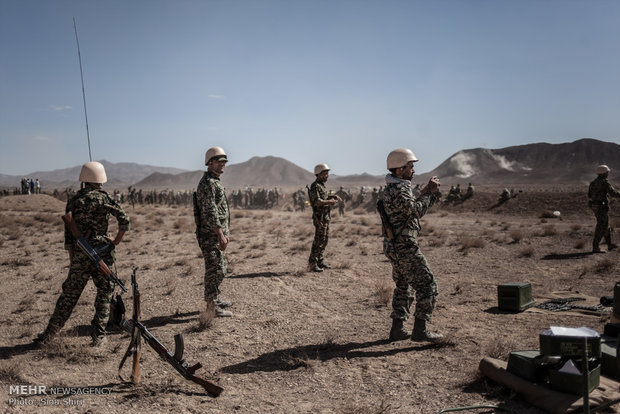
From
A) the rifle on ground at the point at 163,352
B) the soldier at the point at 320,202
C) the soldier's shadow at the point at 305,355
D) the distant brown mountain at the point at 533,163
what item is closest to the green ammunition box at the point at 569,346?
the soldier's shadow at the point at 305,355

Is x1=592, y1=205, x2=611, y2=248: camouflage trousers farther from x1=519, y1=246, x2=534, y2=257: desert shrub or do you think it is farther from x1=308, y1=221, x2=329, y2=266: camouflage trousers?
x1=308, y1=221, x2=329, y2=266: camouflage trousers

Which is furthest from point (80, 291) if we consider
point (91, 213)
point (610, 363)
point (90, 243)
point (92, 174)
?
point (610, 363)

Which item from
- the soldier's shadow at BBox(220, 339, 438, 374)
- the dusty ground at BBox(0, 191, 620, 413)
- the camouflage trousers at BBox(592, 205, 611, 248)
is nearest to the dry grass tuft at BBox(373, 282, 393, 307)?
the dusty ground at BBox(0, 191, 620, 413)

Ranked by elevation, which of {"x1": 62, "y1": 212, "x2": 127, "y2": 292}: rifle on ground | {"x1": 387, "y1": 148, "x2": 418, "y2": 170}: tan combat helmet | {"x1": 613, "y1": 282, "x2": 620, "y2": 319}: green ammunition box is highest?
{"x1": 387, "y1": 148, "x2": 418, "y2": 170}: tan combat helmet

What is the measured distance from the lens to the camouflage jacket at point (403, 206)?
14.1 feet

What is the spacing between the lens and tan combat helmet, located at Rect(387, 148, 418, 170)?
439cm

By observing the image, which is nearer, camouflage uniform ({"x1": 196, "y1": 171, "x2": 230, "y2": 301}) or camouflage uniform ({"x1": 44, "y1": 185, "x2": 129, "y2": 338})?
camouflage uniform ({"x1": 44, "y1": 185, "x2": 129, "y2": 338})

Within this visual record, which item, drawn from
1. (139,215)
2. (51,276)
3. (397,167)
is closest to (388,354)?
(397,167)

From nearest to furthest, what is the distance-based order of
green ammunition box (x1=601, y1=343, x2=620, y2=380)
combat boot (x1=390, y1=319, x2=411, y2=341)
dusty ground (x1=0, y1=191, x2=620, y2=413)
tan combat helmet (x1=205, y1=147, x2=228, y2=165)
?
1. green ammunition box (x1=601, y1=343, x2=620, y2=380)
2. dusty ground (x1=0, y1=191, x2=620, y2=413)
3. combat boot (x1=390, y1=319, x2=411, y2=341)
4. tan combat helmet (x1=205, y1=147, x2=228, y2=165)

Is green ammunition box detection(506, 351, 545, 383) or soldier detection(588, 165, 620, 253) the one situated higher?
soldier detection(588, 165, 620, 253)

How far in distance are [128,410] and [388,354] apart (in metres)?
2.64

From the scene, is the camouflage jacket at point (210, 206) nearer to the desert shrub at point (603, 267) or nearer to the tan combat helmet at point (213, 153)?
the tan combat helmet at point (213, 153)

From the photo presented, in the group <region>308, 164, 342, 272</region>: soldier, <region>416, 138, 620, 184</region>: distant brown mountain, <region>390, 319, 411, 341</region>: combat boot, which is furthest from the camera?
<region>416, 138, 620, 184</region>: distant brown mountain

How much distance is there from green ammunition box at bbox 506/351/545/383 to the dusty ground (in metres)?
0.23
